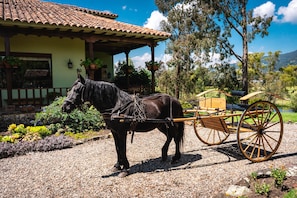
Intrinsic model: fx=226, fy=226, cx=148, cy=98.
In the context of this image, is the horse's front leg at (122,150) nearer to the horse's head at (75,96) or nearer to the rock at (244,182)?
the horse's head at (75,96)

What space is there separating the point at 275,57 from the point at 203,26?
22926 mm

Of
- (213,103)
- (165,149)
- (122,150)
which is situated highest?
(213,103)

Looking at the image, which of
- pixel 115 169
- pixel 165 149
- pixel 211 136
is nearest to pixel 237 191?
pixel 165 149

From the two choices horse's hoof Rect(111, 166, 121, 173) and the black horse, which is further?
horse's hoof Rect(111, 166, 121, 173)

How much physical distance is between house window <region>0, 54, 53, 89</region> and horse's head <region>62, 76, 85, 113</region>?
7.96 m

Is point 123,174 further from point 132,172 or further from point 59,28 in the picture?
point 59,28

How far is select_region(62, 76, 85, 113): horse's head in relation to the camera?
3.90 m

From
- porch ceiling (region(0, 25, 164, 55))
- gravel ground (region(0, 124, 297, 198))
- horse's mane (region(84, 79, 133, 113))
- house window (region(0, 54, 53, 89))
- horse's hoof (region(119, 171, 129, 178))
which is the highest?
porch ceiling (region(0, 25, 164, 55))

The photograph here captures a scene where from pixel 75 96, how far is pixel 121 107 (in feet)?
2.78

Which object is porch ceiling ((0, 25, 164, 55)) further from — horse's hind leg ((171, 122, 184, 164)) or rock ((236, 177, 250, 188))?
rock ((236, 177, 250, 188))

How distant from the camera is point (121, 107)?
167 inches

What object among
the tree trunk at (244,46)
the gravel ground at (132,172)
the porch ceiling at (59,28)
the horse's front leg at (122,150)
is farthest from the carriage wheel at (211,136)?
the tree trunk at (244,46)

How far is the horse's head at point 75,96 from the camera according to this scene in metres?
3.90

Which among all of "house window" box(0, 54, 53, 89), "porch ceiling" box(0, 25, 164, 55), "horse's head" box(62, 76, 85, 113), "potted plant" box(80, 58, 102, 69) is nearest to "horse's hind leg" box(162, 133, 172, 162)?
"horse's head" box(62, 76, 85, 113)
